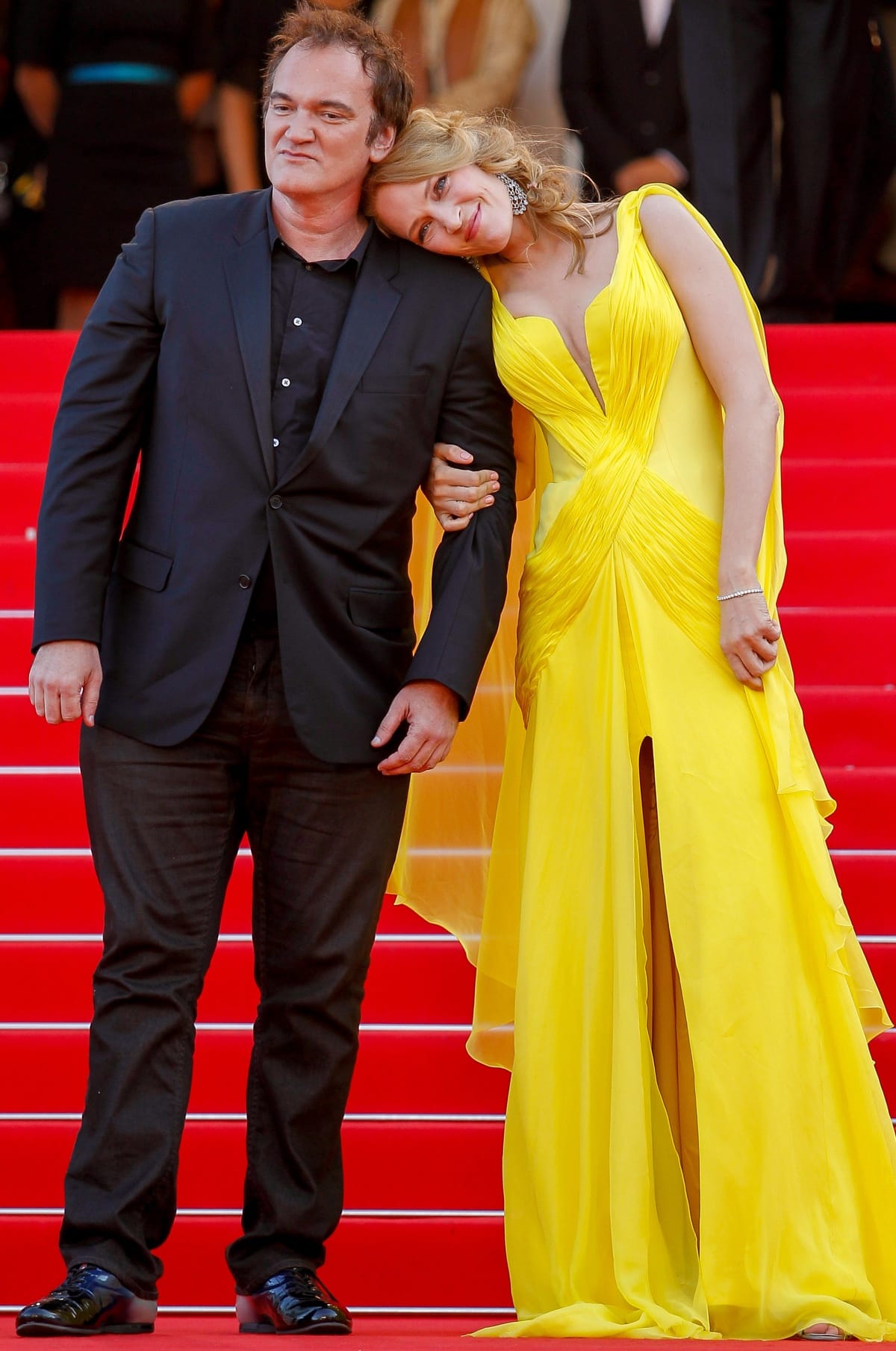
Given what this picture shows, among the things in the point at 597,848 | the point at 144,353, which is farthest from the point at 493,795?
the point at 144,353

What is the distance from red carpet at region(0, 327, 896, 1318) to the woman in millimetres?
364

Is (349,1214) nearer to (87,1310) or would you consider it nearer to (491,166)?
(87,1310)

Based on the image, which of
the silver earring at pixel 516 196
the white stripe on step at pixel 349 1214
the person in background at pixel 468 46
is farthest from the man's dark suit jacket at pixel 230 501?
the person in background at pixel 468 46

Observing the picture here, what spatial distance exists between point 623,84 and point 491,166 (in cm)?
353

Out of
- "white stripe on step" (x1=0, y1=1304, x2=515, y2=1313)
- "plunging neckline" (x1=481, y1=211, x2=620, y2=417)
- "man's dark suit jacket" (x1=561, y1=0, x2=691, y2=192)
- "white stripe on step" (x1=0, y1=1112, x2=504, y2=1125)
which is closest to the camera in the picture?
"plunging neckline" (x1=481, y1=211, x2=620, y2=417)

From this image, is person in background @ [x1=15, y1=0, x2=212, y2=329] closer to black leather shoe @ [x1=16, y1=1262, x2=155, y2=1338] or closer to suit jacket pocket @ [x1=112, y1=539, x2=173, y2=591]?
suit jacket pocket @ [x1=112, y1=539, x2=173, y2=591]

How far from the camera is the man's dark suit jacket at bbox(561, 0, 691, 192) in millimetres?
6348

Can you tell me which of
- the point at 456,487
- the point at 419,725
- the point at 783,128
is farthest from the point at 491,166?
the point at 783,128

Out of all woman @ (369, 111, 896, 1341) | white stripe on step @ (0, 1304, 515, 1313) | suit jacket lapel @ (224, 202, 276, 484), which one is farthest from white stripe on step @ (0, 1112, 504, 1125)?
suit jacket lapel @ (224, 202, 276, 484)

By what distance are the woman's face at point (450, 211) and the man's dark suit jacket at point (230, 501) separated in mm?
83

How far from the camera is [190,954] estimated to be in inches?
112

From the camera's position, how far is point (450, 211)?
303 centimetres

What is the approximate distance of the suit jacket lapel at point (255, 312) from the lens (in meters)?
2.88

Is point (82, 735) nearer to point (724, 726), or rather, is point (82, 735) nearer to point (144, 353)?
point (144, 353)
